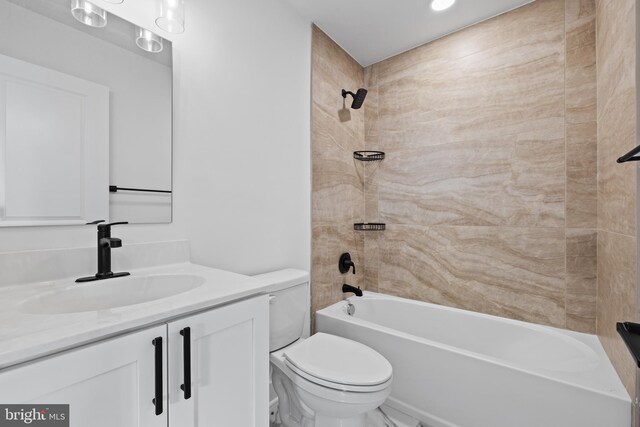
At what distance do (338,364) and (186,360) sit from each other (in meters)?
0.85

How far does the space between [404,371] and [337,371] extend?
0.56m

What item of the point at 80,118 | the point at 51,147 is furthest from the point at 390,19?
the point at 51,147

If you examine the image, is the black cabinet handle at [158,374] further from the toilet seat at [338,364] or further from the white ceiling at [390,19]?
the white ceiling at [390,19]

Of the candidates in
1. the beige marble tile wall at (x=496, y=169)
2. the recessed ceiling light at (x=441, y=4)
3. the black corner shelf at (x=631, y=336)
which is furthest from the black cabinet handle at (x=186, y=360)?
the recessed ceiling light at (x=441, y=4)

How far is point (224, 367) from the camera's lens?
2.74 feet

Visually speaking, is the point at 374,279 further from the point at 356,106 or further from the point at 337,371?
the point at 356,106

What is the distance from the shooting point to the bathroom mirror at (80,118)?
2.96 feet

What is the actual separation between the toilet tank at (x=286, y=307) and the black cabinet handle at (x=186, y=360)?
647 mm

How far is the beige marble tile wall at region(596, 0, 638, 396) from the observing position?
1.08m

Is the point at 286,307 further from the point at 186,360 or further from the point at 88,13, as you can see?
the point at 88,13

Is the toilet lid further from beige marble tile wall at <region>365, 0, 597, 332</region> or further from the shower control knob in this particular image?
beige marble tile wall at <region>365, 0, 597, 332</region>

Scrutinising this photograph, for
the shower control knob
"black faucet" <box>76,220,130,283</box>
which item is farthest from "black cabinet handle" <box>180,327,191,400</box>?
the shower control knob

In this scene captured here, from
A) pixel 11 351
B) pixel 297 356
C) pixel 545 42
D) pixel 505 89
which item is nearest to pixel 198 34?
pixel 11 351

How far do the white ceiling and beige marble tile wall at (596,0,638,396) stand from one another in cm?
65
